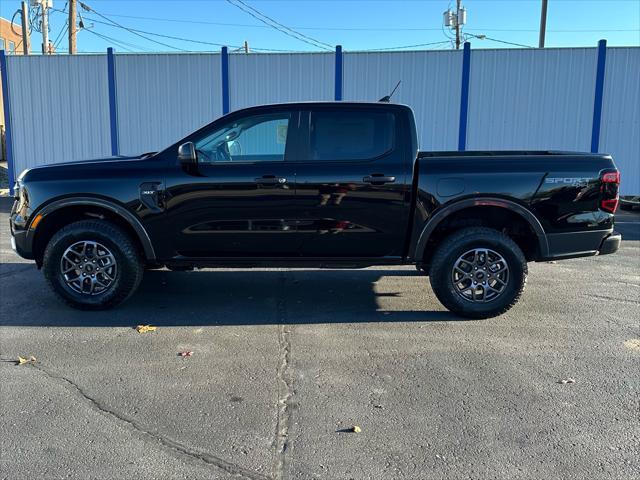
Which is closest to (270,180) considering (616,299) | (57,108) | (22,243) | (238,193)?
(238,193)

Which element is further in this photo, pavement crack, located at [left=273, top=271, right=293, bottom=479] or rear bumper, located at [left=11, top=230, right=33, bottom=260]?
rear bumper, located at [left=11, top=230, right=33, bottom=260]

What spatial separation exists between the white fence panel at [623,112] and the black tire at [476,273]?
38.2 feet

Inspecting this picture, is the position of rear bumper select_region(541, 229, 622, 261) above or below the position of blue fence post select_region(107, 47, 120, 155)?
below

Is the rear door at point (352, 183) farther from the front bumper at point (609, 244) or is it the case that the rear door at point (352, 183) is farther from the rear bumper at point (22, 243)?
the rear bumper at point (22, 243)

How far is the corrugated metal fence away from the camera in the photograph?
14.7m

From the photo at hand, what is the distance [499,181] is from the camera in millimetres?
4996

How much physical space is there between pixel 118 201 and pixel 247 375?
7.29 ft

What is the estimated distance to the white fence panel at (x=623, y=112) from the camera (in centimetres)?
1458

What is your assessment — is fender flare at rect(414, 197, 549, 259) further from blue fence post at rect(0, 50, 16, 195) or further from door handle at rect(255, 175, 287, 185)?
blue fence post at rect(0, 50, 16, 195)

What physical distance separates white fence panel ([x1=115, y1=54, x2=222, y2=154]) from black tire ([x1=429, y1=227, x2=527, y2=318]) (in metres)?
11.5

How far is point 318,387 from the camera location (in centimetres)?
379

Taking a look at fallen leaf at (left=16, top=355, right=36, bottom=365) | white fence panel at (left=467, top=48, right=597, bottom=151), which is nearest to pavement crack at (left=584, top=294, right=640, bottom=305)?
fallen leaf at (left=16, top=355, right=36, bottom=365)

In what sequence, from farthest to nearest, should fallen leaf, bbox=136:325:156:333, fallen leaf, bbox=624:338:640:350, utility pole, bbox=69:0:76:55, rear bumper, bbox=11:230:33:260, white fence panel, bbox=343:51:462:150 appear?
utility pole, bbox=69:0:76:55 → white fence panel, bbox=343:51:462:150 → rear bumper, bbox=11:230:33:260 → fallen leaf, bbox=136:325:156:333 → fallen leaf, bbox=624:338:640:350

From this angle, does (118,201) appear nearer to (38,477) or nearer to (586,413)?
(38,477)
